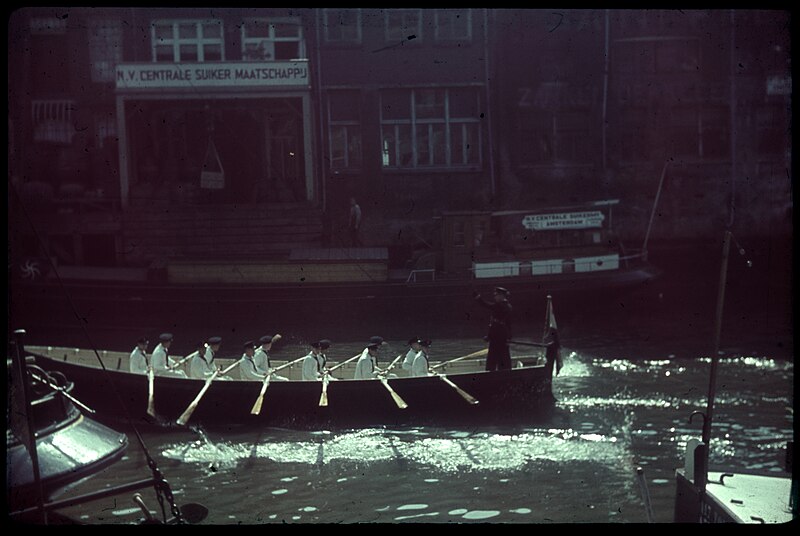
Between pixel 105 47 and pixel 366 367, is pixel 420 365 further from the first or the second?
pixel 105 47

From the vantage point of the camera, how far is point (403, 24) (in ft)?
80.8

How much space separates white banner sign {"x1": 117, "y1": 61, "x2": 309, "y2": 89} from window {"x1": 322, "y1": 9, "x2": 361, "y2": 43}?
1.33 metres

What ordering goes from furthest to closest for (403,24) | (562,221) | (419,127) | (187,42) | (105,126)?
1. (105,126)
2. (403,24)
3. (419,127)
4. (187,42)
5. (562,221)

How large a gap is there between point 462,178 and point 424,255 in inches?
197

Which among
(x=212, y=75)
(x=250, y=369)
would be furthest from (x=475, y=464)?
(x=212, y=75)

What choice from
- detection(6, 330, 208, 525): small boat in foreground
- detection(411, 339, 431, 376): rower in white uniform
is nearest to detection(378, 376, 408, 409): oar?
detection(411, 339, 431, 376): rower in white uniform

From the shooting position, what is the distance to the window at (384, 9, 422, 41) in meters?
24.4

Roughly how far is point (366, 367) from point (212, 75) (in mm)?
12335

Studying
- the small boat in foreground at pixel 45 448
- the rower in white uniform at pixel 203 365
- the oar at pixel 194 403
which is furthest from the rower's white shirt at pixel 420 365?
the small boat in foreground at pixel 45 448

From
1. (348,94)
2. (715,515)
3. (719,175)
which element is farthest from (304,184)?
(715,515)

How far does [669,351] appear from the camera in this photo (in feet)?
59.7

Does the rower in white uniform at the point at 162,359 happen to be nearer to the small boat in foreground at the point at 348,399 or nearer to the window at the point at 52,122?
the small boat in foreground at the point at 348,399

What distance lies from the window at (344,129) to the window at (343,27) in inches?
57.1

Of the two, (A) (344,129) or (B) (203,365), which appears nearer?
(B) (203,365)
